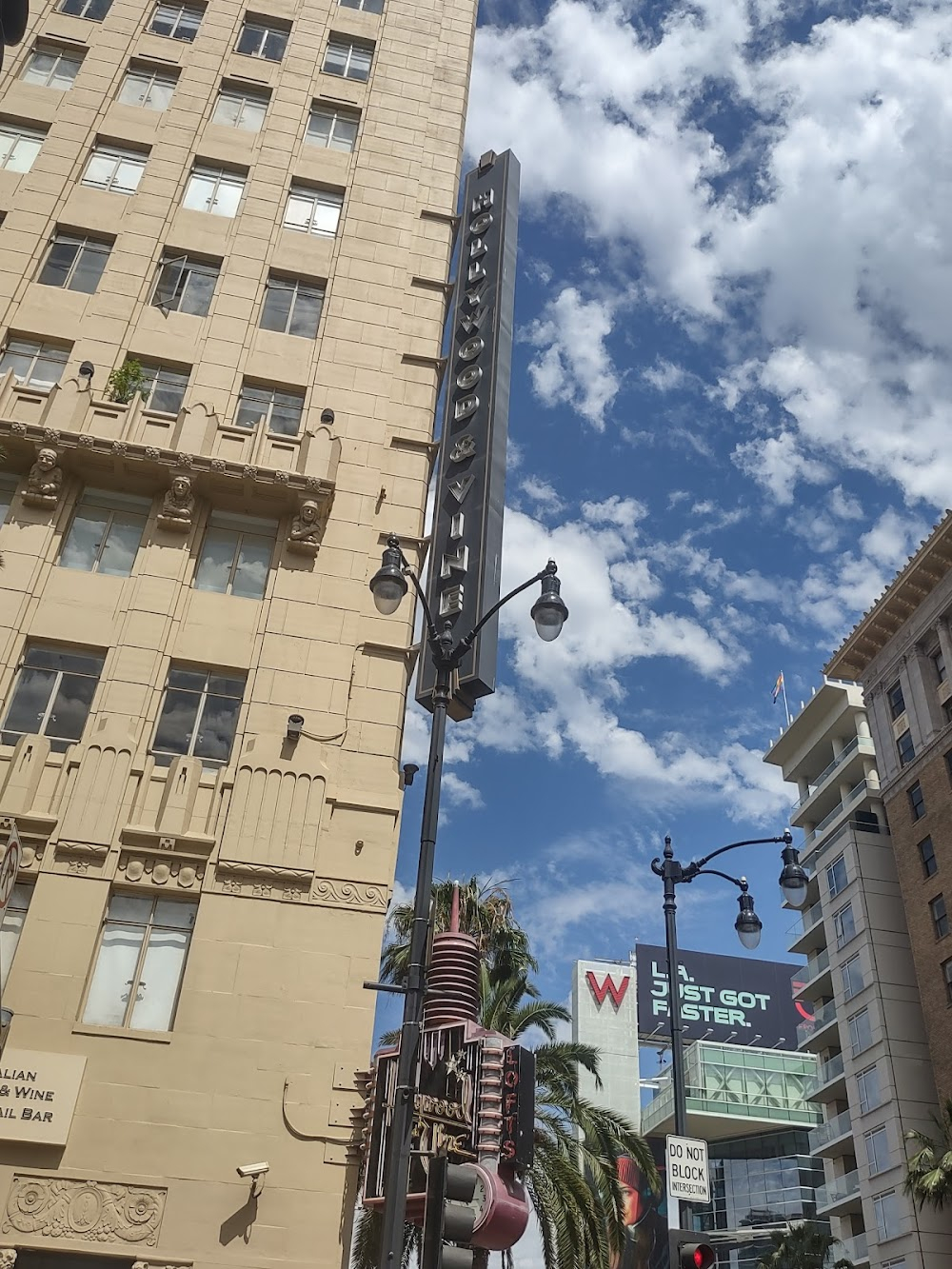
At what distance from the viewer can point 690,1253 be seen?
14.7m

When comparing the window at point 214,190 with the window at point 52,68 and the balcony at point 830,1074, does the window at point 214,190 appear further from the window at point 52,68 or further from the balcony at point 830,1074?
the balcony at point 830,1074

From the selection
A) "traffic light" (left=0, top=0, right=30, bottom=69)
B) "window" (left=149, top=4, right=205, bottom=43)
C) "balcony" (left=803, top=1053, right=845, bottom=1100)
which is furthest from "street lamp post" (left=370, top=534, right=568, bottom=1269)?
"balcony" (left=803, top=1053, right=845, bottom=1100)

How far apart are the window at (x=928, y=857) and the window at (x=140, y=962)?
4952cm

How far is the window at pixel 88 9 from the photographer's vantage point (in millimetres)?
32906

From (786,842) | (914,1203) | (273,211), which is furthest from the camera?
(914,1203)

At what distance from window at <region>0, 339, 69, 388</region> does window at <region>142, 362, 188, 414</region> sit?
6.50ft

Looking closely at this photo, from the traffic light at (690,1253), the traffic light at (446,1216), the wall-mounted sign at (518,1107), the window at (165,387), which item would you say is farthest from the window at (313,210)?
the traffic light at (446,1216)

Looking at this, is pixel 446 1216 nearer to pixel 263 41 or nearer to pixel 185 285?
pixel 185 285

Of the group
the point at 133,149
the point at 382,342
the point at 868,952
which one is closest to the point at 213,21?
the point at 133,149

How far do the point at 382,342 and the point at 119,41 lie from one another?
14.1 metres

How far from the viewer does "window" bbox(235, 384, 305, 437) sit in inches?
1005

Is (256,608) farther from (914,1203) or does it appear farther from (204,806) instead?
(914,1203)

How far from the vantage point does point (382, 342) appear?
27219mm

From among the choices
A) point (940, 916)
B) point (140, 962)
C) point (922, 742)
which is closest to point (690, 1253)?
point (140, 962)
